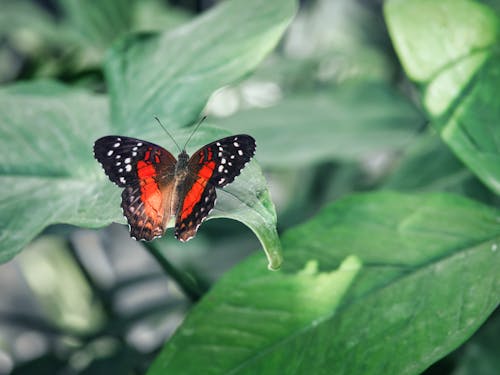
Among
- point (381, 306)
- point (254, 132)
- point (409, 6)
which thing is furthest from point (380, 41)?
point (381, 306)

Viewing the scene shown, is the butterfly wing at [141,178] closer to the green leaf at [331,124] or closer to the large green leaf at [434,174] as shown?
the green leaf at [331,124]

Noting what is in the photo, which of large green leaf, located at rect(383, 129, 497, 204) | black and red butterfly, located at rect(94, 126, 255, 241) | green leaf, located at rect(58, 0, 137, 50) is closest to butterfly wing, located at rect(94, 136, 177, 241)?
black and red butterfly, located at rect(94, 126, 255, 241)

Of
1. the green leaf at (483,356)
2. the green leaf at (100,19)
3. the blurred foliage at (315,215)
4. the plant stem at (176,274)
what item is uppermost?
the blurred foliage at (315,215)

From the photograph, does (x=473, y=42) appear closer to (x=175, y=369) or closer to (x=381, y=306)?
(x=381, y=306)

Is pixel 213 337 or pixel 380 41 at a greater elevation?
pixel 213 337

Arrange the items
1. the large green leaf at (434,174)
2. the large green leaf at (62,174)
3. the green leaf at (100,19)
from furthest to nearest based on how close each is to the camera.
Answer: the green leaf at (100,19), the large green leaf at (434,174), the large green leaf at (62,174)

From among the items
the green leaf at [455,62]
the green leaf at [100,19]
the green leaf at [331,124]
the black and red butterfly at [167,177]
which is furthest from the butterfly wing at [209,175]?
the green leaf at [100,19]

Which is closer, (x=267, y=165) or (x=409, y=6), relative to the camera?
(x=409, y=6)
